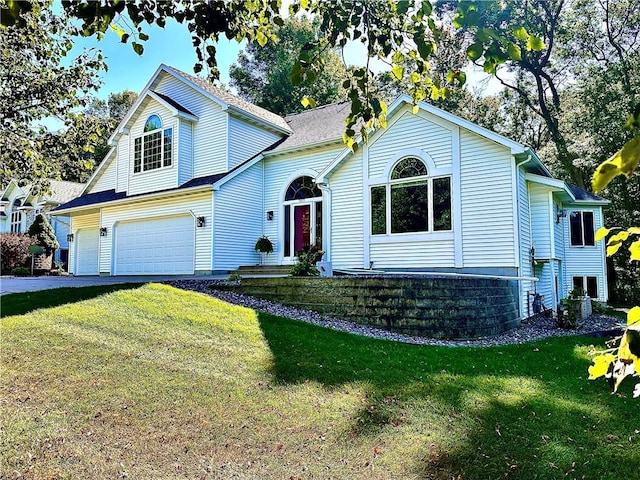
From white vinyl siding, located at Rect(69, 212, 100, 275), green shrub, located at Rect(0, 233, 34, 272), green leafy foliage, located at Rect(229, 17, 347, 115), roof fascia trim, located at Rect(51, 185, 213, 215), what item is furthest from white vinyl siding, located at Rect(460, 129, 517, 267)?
green shrub, located at Rect(0, 233, 34, 272)

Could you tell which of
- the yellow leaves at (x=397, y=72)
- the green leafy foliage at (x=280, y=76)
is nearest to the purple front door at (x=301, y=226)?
the yellow leaves at (x=397, y=72)

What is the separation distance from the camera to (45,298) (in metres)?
8.69

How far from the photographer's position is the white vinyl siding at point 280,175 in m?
15.4

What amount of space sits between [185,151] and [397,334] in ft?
36.4

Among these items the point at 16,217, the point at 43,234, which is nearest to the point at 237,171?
the point at 43,234

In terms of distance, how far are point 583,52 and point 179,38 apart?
25558 mm

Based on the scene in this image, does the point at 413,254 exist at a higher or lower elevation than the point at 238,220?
lower

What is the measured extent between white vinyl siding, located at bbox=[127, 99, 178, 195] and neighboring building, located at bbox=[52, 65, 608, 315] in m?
0.06

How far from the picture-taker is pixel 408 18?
293cm

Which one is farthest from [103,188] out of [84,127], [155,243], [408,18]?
[408,18]

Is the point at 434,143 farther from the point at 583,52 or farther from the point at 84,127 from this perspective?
the point at 583,52

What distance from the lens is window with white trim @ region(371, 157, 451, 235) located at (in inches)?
475

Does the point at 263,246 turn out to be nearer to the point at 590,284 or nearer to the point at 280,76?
the point at 590,284

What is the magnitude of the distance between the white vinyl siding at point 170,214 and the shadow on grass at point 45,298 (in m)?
4.58
